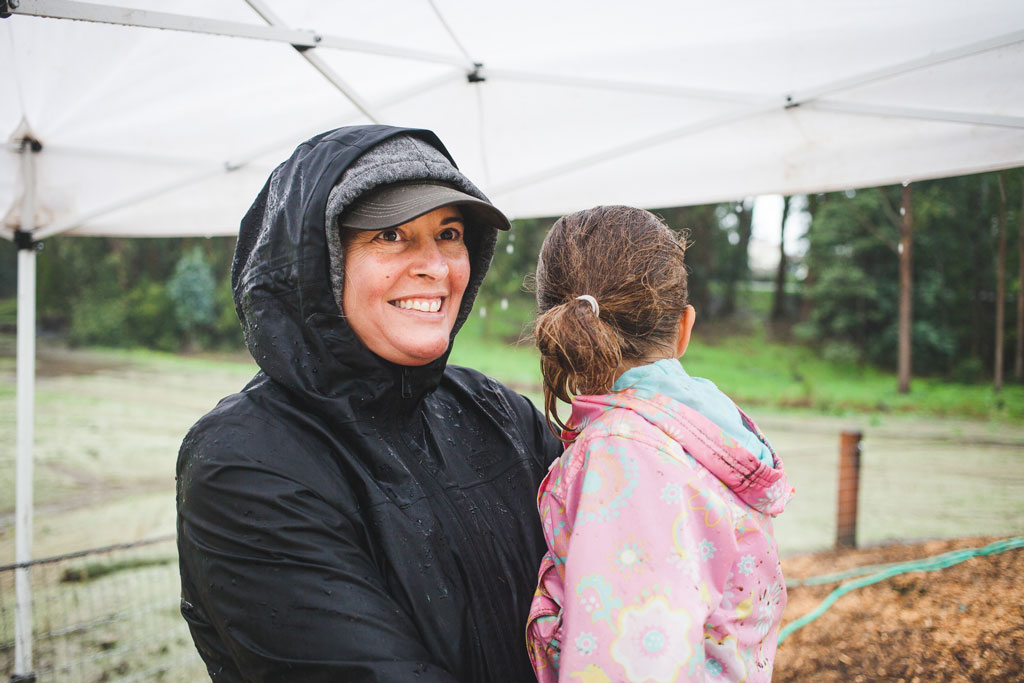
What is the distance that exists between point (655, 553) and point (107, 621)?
339 cm

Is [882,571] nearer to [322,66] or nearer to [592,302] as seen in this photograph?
[592,302]

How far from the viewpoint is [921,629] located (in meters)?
3.41

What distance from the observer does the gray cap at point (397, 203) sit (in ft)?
4.60

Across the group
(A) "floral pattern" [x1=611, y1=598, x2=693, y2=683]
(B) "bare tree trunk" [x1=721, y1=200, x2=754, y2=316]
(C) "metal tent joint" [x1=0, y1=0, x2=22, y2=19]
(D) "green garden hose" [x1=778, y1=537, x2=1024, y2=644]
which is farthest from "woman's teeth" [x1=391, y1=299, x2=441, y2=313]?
(B) "bare tree trunk" [x1=721, y1=200, x2=754, y2=316]

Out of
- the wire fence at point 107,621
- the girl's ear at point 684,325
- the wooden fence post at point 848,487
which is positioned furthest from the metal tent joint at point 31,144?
the wooden fence post at point 848,487

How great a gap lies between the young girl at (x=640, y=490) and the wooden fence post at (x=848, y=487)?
442 centimetres

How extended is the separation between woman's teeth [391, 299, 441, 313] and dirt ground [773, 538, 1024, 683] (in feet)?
8.90

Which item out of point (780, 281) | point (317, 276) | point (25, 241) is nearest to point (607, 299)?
point (317, 276)

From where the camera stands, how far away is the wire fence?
3805mm

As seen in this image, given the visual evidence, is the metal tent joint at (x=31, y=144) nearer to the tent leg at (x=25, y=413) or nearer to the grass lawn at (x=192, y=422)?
the tent leg at (x=25, y=413)

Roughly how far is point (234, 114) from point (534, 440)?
249 cm

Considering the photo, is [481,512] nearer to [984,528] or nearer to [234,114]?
[234,114]

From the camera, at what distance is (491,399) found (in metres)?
1.87

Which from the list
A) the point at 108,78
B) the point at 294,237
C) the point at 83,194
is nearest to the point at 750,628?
the point at 294,237
